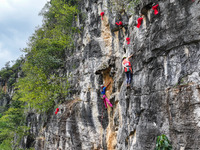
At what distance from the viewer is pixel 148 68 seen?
6496 millimetres

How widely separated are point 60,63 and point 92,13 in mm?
6801

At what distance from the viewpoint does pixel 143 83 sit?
21.8ft

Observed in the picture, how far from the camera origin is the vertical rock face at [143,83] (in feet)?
16.9

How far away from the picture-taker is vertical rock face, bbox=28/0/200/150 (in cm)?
516

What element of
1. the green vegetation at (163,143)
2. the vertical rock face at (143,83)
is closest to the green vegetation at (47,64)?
the vertical rock face at (143,83)

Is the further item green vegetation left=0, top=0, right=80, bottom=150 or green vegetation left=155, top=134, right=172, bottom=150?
green vegetation left=0, top=0, right=80, bottom=150

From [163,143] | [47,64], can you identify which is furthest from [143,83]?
[47,64]

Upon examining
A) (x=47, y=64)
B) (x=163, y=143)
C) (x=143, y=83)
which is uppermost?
(x=47, y=64)

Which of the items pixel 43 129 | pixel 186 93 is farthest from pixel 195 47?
pixel 43 129

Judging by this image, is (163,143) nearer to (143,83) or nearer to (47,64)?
(143,83)

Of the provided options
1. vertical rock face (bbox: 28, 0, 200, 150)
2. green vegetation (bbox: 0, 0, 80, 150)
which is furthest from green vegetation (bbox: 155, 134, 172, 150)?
green vegetation (bbox: 0, 0, 80, 150)

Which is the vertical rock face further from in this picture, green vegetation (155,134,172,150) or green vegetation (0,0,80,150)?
green vegetation (0,0,80,150)

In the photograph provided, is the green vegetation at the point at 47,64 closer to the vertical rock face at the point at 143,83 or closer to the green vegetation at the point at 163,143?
the vertical rock face at the point at 143,83

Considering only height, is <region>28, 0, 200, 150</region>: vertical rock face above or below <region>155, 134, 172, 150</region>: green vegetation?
above
